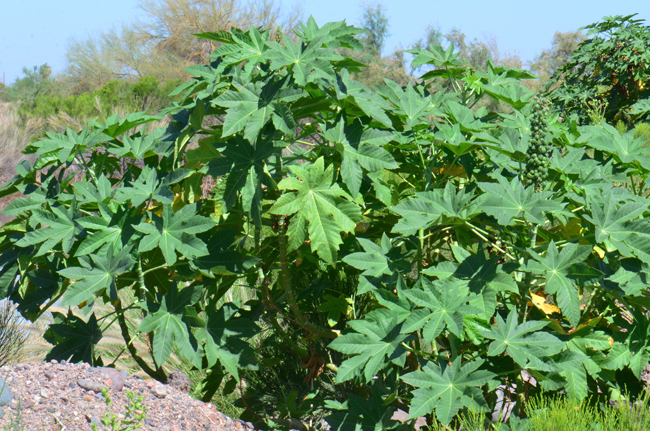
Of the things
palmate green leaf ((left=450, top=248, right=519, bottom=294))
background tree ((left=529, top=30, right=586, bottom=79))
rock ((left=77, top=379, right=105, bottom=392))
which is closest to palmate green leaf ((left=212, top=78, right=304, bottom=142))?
palmate green leaf ((left=450, top=248, right=519, bottom=294))

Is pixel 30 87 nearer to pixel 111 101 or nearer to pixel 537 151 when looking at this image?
pixel 111 101

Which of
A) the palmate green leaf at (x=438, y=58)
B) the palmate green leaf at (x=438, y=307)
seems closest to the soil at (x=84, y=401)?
the palmate green leaf at (x=438, y=307)

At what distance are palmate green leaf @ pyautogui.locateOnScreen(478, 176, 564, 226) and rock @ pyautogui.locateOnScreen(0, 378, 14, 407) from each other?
61.6 inches

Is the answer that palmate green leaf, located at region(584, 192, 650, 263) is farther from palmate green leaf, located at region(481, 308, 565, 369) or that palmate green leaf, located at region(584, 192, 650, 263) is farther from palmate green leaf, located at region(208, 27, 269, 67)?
palmate green leaf, located at region(208, 27, 269, 67)

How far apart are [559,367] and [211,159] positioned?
119 cm

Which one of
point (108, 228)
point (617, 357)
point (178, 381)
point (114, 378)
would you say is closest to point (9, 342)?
point (178, 381)

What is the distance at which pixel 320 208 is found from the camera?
157 cm

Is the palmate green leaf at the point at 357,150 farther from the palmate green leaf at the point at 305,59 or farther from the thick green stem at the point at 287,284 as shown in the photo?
the thick green stem at the point at 287,284

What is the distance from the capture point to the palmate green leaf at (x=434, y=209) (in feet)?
5.03

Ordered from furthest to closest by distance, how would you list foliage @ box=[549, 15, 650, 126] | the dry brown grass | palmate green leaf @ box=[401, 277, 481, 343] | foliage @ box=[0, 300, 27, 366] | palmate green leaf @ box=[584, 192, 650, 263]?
the dry brown grass < foliage @ box=[549, 15, 650, 126] < foliage @ box=[0, 300, 27, 366] < palmate green leaf @ box=[584, 192, 650, 263] < palmate green leaf @ box=[401, 277, 481, 343]

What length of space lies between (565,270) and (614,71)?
5059 millimetres

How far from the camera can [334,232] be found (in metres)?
1.55

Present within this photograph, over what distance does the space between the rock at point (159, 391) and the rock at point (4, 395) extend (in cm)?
44

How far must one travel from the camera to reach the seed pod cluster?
5.37 ft
